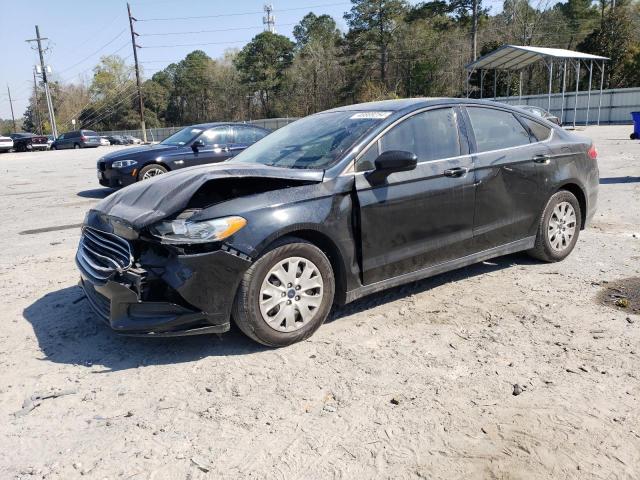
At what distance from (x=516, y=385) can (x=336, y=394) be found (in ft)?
3.44

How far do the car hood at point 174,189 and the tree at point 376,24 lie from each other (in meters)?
50.3

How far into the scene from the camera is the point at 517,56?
30.4m

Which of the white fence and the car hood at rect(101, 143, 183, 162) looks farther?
the white fence

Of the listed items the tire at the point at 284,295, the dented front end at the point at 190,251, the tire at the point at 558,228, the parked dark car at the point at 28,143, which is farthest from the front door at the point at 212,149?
the parked dark car at the point at 28,143

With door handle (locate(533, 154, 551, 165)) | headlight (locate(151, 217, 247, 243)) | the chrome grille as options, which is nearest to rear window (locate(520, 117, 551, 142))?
door handle (locate(533, 154, 551, 165))

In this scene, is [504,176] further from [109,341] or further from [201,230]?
[109,341]

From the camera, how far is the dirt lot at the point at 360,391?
2.53 meters

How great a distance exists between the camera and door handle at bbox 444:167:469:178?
436 centimetres

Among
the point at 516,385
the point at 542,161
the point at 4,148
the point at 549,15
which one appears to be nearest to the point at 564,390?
the point at 516,385

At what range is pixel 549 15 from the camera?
174 ft

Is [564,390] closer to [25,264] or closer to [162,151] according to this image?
[25,264]

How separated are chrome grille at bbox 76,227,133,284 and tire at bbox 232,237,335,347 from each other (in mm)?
808

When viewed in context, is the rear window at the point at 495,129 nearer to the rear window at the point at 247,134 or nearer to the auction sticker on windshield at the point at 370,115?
the auction sticker on windshield at the point at 370,115

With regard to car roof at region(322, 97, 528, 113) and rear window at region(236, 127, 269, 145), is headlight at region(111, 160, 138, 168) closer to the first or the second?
rear window at region(236, 127, 269, 145)
